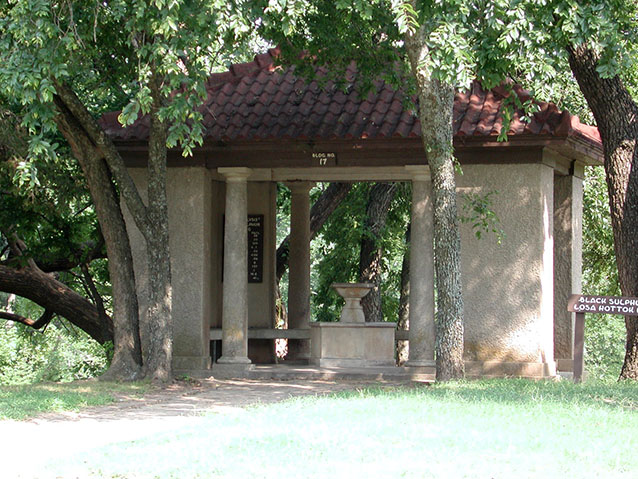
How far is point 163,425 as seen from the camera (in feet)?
29.2

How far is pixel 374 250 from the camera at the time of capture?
803 inches

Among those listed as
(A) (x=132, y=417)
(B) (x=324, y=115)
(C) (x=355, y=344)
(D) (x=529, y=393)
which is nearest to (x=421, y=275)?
(C) (x=355, y=344)

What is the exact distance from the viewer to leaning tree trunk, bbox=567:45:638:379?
12680mm

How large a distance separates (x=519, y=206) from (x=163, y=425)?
6.54 metres

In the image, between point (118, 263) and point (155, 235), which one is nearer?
point (155, 235)

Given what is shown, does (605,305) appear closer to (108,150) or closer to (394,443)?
(394,443)

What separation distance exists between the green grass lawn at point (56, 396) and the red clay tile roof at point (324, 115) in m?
3.86

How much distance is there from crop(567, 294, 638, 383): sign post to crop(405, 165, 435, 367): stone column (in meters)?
2.51

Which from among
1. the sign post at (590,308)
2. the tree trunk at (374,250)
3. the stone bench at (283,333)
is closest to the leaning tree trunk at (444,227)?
the sign post at (590,308)

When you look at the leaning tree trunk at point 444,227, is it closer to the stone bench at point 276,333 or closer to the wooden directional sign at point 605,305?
the wooden directional sign at point 605,305

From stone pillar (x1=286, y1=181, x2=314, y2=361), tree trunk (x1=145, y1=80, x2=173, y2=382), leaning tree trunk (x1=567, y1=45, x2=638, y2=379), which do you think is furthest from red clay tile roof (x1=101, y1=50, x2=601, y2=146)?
stone pillar (x1=286, y1=181, x2=314, y2=361)

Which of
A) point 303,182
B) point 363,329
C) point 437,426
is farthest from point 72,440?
point 303,182

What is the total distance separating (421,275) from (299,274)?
13.7 ft

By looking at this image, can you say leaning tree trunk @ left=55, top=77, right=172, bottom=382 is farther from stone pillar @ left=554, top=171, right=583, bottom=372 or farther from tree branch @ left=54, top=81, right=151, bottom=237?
stone pillar @ left=554, top=171, right=583, bottom=372
